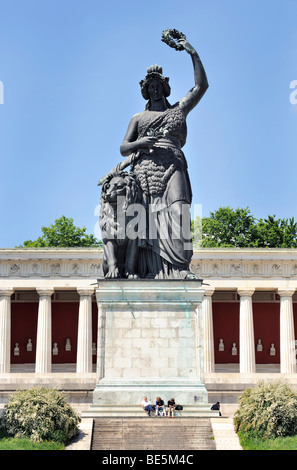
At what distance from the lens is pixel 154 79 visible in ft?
68.2

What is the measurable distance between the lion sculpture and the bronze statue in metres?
0.15

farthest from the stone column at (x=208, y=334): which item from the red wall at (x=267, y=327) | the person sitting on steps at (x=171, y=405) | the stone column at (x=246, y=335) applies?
the person sitting on steps at (x=171, y=405)

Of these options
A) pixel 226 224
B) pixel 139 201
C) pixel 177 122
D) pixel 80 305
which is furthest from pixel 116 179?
pixel 226 224

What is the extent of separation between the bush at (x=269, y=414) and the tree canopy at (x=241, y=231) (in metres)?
49.2

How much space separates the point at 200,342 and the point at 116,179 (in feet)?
15.2

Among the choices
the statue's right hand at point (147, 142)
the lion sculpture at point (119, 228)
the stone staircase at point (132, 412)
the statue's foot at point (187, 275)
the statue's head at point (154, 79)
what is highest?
the statue's head at point (154, 79)

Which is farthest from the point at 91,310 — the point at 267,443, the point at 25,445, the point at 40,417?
the point at 267,443

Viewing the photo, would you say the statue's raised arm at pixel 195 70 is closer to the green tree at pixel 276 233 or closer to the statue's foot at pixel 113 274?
the statue's foot at pixel 113 274

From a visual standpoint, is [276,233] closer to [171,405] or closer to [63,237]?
[63,237]

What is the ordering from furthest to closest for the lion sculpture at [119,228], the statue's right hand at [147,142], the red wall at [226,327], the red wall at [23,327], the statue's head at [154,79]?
the red wall at [23,327]
the red wall at [226,327]
the statue's head at [154,79]
the statue's right hand at [147,142]
the lion sculpture at [119,228]

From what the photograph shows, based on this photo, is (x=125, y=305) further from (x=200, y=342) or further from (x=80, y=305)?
(x=80, y=305)

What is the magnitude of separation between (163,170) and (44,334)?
1406 inches

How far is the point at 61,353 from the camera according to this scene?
186 ft

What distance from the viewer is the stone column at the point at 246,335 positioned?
53156 millimetres
